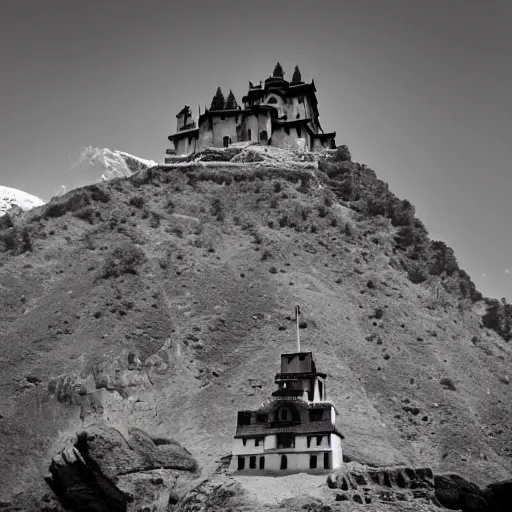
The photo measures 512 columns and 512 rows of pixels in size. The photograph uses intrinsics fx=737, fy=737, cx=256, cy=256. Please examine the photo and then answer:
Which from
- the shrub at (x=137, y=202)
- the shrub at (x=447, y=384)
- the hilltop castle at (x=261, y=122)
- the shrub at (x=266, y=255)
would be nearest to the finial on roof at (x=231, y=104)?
the hilltop castle at (x=261, y=122)

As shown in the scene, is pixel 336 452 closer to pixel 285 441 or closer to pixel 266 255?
pixel 285 441

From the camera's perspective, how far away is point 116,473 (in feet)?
160

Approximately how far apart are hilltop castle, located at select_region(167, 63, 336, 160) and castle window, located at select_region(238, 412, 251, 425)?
54554 mm

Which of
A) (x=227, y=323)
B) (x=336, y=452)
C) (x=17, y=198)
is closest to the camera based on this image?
(x=336, y=452)

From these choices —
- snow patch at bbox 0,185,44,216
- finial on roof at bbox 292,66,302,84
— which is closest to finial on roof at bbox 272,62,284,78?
finial on roof at bbox 292,66,302,84

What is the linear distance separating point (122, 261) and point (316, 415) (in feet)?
102

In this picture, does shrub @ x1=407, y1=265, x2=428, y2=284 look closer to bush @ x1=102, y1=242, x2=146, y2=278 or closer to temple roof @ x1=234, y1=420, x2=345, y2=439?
bush @ x1=102, y1=242, x2=146, y2=278

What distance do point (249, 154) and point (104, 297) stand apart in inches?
1359

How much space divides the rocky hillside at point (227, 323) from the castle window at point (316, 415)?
3582 millimetres

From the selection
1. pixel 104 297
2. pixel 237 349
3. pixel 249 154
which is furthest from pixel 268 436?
pixel 249 154

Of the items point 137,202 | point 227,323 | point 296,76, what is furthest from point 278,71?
point 227,323

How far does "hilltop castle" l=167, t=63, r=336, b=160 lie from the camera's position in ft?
328

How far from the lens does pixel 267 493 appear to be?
45.0m

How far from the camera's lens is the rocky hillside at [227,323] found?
5419cm
